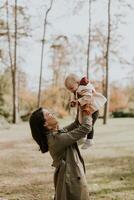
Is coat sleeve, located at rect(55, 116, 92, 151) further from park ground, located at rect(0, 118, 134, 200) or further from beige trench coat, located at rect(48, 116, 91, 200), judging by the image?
park ground, located at rect(0, 118, 134, 200)

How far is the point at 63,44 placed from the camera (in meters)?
48.7

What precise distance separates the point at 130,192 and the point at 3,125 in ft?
62.7

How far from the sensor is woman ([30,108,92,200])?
15.1 feet

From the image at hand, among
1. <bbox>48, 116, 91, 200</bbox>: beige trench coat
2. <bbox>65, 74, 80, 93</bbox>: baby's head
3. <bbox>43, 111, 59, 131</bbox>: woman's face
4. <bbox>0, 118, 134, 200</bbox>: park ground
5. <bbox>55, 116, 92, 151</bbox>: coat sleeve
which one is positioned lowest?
<bbox>0, 118, 134, 200</bbox>: park ground

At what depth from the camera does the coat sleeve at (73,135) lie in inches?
179

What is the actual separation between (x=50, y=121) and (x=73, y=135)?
26 centimetres

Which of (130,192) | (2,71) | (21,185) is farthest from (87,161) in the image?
(2,71)

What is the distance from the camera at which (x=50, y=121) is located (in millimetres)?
4637

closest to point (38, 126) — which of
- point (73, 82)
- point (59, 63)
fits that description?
point (73, 82)

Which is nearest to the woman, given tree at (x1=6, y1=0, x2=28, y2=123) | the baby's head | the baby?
the baby

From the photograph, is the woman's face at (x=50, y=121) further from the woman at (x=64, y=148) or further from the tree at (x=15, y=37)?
the tree at (x=15, y=37)

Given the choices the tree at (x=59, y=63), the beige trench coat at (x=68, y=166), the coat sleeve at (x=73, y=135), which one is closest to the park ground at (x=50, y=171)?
the beige trench coat at (x=68, y=166)

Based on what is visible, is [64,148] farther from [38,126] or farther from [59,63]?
[59,63]

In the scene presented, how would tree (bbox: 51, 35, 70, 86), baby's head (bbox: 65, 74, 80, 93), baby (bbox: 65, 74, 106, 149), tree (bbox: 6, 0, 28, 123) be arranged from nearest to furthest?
baby (bbox: 65, 74, 106, 149), baby's head (bbox: 65, 74, 80, 93), tree (bbox: 6, 0, 28, 123), tree (bbox: 51, 35, 70, 86)
